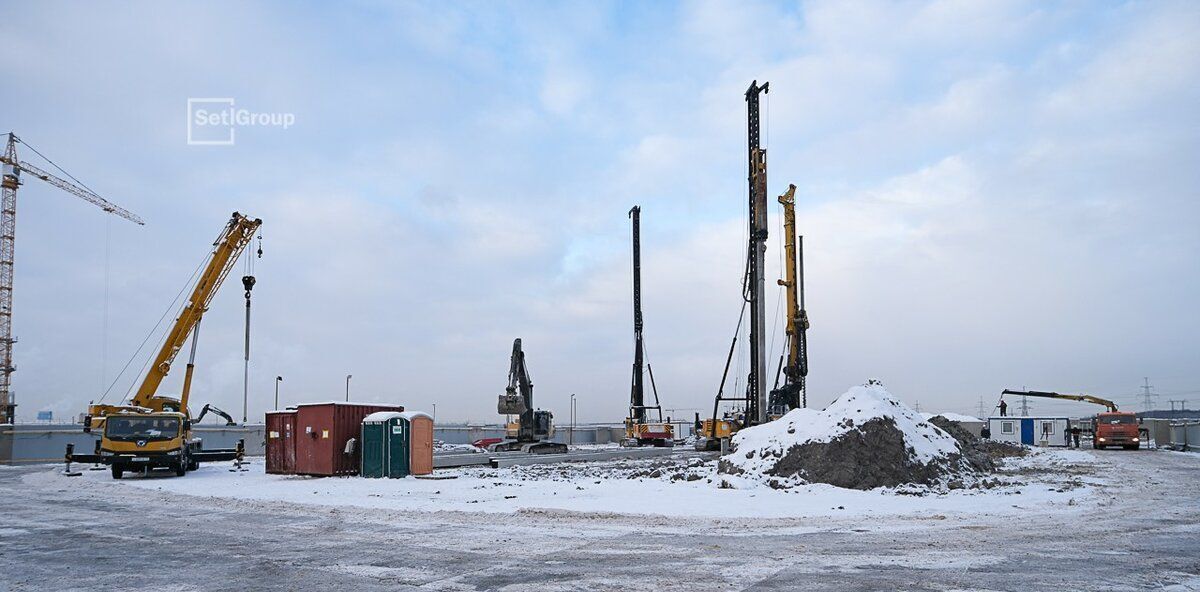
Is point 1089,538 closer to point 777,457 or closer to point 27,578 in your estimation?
point 777,457

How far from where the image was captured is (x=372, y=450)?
28.2 meters

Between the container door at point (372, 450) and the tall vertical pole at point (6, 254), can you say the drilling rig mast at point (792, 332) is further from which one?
the tall vertical pole at point (6, 254)

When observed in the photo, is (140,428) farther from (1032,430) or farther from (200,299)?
(1032,430)

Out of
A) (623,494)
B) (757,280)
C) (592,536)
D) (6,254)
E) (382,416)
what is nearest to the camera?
(592,536)

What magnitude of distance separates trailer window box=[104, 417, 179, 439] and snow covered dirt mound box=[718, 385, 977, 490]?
18.8 m

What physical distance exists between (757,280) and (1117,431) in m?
27.3

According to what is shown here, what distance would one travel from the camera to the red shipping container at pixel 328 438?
2850cm

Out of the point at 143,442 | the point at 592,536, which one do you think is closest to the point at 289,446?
the point at 143,442

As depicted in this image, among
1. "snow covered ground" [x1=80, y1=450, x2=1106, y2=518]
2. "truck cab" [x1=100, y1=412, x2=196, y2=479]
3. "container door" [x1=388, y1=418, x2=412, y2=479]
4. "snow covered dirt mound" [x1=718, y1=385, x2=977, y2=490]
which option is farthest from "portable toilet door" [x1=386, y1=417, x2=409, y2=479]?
"snow covered dirt mound" [x1=718, y1=385, x2=977, y2=490]

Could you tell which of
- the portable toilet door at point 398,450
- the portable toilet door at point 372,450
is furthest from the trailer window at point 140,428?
the portable toilet door at point 398,450

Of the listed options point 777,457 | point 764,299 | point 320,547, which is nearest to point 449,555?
point 320,547

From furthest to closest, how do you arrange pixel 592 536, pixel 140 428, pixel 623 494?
pixel 140 428, pixel 623 494, pixel 592 536

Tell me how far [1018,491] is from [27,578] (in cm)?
2172

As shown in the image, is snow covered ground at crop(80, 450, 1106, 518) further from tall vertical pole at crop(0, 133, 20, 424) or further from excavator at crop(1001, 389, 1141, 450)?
tall vertical pole at crop(0, 133, 20, 424)
